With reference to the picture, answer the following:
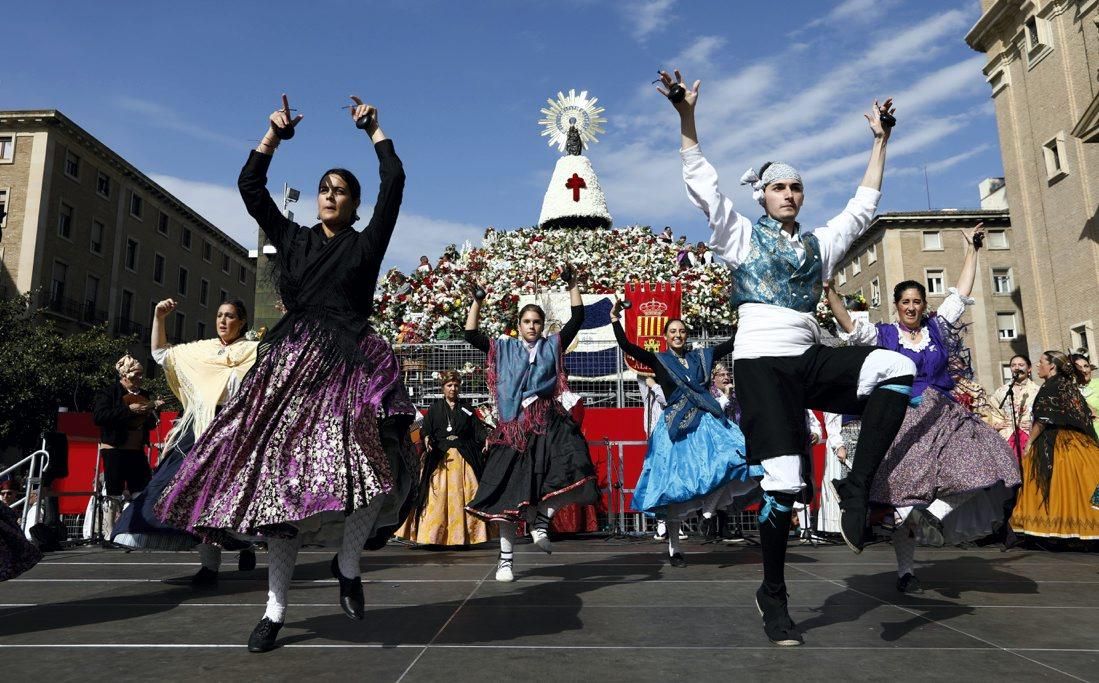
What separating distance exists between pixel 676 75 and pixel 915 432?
2366mm

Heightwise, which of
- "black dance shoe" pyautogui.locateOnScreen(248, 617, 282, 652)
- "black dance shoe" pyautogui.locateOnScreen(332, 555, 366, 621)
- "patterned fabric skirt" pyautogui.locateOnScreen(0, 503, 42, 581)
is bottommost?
"black dance shoe" pyautogui.locateOnScreen(248, 617, 282, 652)

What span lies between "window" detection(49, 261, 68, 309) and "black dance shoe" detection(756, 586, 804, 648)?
3682 cm

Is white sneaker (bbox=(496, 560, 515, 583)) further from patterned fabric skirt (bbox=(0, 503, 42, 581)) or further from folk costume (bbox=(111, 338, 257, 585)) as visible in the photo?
patterned fabric skirt (bbox=(0, 503, 42, 581))

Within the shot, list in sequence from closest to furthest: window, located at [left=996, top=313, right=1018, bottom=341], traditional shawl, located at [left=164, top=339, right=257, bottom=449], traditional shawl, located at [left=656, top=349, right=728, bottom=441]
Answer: traditional shawl, located at [left=164, top=339, right=257, bottom=449], traditional shawl, located at [left=656, top=349, right=728, bottom=441], window, located at [left=996, top=313, right=1018, bottom=341]

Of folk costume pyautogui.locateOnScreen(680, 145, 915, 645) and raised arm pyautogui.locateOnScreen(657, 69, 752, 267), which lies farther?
raised arm pyautogui.locateOnScreen(657, 69, 752, 267)

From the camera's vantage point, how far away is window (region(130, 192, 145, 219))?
1507 inches

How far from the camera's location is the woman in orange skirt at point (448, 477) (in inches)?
287

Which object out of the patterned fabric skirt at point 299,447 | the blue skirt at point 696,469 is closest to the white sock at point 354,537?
the patterned fabric skirt at point 299,447

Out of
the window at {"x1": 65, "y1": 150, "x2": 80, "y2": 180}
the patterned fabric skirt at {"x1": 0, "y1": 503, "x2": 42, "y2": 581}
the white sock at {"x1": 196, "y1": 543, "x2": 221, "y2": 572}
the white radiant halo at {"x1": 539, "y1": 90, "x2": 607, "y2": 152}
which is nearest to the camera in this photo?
the patterned fabric skirt at {"x1": 0, "y1": 503, "x2": 42, "y2": 581}

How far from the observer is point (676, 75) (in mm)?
3234

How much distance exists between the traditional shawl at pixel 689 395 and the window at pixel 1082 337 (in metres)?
20.6

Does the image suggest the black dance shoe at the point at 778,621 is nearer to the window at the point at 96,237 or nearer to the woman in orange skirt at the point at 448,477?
the woman in orange skirt at the point at 448,477

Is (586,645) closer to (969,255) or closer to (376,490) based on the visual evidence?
(376,490)

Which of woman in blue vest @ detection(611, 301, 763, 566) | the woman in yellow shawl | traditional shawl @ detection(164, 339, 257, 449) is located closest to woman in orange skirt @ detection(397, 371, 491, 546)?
woman in blue vest @ detection(611, 301, 763, 566)
